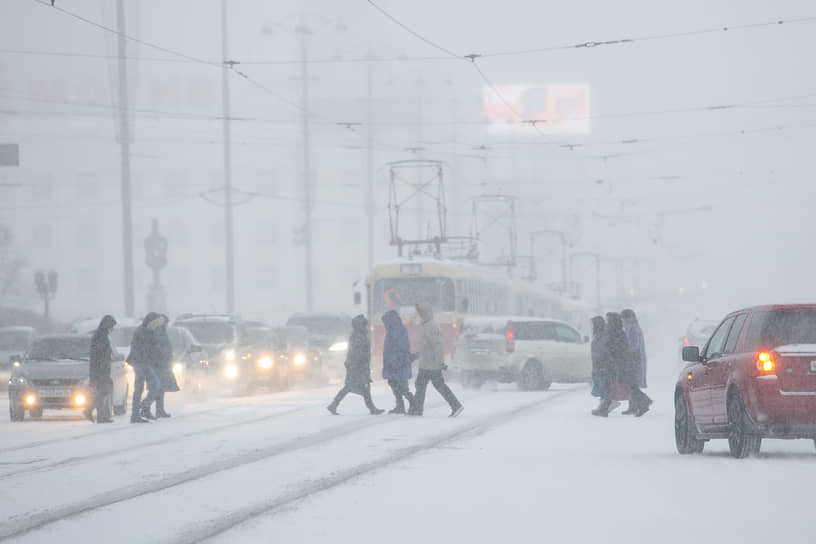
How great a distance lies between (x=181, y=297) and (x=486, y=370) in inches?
2698

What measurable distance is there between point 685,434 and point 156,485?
6069mm

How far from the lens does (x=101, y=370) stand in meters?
24.0

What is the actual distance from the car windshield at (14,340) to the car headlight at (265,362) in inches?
301

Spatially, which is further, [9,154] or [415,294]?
[415,294]

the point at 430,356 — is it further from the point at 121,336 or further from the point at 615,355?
the point at 121,336

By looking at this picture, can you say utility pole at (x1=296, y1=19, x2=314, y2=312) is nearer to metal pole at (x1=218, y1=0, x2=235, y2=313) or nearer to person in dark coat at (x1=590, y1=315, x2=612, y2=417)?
metal pole at (x1=218, y1=0, x2=235, y2=313)

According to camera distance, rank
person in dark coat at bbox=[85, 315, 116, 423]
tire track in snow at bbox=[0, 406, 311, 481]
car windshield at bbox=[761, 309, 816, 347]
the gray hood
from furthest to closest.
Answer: the gray hood < person in dark coat at bbox=[85, 315, 116, 423] < tire track in snow at bbox=[0, 406, 311, 481] < car windshield at bbox=[761, 309, 816, 347]

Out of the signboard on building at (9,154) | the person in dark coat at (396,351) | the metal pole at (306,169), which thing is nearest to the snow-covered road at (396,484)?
the person in dark coat at (396,351)

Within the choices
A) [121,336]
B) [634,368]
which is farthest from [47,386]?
[634,368]

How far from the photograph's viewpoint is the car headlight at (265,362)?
119 feet

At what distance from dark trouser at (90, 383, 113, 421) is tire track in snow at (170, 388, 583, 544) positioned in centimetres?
585

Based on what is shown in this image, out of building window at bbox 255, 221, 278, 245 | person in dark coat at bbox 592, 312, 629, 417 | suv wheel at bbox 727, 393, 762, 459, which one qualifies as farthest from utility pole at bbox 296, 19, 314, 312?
suv wheel at bbox 727, 393, 762, 459

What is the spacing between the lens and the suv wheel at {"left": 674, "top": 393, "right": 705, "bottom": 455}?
643 inches

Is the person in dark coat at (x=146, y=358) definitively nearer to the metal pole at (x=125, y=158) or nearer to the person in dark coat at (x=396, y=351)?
the person in dark coat at (x=396, y=351)
